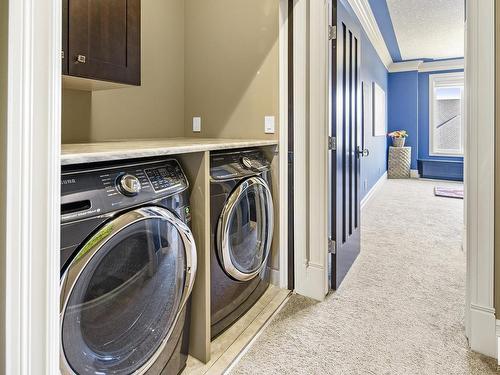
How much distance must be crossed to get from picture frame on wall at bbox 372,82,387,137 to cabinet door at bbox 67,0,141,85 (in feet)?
17.6

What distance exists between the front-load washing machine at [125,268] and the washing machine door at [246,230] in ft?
1.01

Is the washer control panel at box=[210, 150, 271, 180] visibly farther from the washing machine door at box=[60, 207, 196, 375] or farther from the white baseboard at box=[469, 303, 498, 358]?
the white baseboard at box=[469, 303, 498, 358]

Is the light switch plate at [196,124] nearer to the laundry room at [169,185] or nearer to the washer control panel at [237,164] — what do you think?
the laundry room at [169,185]

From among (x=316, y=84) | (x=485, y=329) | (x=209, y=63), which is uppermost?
(x=209, y=63)

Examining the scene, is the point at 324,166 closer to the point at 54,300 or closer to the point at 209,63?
the point at 209,63

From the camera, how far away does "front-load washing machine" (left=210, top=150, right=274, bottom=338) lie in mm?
1625

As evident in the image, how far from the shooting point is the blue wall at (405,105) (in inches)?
319

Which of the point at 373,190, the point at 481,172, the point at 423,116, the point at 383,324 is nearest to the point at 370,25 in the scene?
the point at 373,190

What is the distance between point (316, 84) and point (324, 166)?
520 millimetres

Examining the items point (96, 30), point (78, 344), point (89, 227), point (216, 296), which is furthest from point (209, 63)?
point (78, 344)

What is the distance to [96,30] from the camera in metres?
1.47

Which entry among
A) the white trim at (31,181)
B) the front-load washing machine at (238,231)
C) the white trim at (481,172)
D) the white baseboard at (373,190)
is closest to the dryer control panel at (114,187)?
the white trim at (31,181)

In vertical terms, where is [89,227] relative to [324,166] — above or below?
below

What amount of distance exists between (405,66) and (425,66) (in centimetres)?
47
